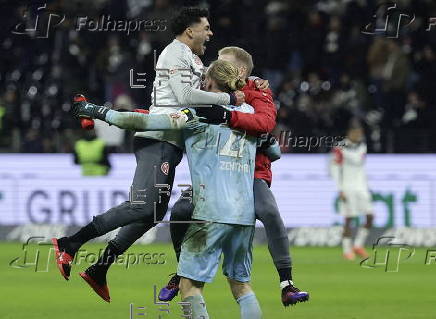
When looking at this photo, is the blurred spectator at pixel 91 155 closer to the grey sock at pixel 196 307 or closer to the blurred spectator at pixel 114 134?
the blurred spectator at pixel 114 134

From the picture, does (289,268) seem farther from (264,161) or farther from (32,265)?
(32,265)

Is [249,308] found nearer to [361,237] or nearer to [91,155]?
[361,237]

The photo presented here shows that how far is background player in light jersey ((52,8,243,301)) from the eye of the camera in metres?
9.29

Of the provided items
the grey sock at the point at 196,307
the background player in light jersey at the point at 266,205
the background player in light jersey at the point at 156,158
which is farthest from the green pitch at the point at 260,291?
the grey sock at the point at 196,307

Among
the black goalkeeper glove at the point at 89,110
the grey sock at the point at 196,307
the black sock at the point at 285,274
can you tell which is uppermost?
the black goalkeeper glove at the point at 89,110

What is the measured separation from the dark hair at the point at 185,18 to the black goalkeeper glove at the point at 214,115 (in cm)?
175

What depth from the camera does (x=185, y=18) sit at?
9445mm

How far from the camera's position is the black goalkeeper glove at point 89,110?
8285mm

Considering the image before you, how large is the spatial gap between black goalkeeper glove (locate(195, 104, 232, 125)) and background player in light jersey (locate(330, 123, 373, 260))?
32.0ft

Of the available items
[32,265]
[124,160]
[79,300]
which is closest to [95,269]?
[79,300]

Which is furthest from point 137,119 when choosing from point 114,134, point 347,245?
point 114,134

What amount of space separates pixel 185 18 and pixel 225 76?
5.21 ft

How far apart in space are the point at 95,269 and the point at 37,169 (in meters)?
9.79

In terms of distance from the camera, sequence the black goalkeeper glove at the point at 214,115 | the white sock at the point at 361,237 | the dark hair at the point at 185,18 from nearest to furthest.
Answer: the black goalkeeper glove at the point at 214,115 → the dark hair at the point at 185,18 → the white sock at the point at 361,237
